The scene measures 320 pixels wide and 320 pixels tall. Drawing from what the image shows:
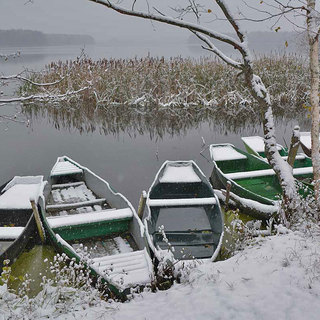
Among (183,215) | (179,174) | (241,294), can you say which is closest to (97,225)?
(183,215)

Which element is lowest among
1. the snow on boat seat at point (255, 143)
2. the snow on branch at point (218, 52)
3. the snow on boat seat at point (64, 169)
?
the snow on boat seat at point (64, 169)

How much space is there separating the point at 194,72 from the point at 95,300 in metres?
17.1

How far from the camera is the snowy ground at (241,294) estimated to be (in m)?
3.08

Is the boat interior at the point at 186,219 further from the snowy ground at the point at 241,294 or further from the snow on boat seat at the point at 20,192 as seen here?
the snow on boat seat at the point at 20,192

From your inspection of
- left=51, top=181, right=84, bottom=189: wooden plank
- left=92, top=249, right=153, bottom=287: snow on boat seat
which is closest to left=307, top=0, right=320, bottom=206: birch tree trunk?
left=92, top=249, right=153, bottom=287: snow on boat seat

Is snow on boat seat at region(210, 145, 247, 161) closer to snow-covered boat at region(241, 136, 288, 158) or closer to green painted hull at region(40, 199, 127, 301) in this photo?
snow-covered boat at region(241, 136, 288, 158)

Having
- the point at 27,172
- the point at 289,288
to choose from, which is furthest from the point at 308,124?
the point at 289,288

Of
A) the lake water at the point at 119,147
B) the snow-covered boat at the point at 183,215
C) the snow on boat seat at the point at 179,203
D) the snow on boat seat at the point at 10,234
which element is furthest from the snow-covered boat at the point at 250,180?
the snow on boat seat at the point at 10,234

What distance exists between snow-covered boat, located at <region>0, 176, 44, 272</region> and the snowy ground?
267 centimetres

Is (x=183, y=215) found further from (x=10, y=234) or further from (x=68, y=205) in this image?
(x=10, y=234)

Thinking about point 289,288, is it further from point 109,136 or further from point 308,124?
point 308,124

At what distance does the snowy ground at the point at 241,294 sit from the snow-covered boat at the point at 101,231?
2.76 feet

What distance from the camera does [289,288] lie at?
3.33 meters

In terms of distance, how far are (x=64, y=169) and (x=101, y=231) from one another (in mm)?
3737
